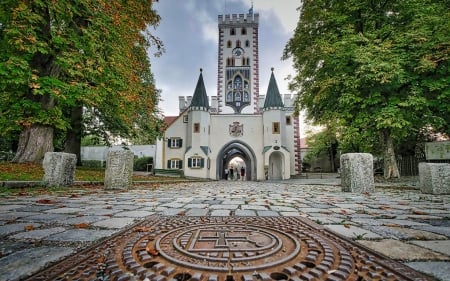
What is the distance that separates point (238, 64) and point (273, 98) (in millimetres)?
10882

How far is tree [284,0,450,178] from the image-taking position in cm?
942

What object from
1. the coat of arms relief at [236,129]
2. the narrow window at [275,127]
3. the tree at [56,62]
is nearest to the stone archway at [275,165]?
the narrow window at [275,127]

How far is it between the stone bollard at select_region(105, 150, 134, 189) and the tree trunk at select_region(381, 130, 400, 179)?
460 inches

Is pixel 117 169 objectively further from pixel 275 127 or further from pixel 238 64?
pixel 238 64

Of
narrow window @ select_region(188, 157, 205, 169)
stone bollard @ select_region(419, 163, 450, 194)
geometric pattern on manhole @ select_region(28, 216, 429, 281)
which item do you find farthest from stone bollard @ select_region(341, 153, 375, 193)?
narrow window @ select_region(188, 157, 205, 169)

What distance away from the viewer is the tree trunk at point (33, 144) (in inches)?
326

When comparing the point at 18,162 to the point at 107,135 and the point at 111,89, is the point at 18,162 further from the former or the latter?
the point at 107,135

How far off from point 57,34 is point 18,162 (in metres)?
4.47

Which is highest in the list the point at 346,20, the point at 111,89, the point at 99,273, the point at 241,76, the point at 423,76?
the point at 241,76

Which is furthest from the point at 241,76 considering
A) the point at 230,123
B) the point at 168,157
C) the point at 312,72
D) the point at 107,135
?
the point at 107,135

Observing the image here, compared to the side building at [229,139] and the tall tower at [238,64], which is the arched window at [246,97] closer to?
the tall tower at [238,64]

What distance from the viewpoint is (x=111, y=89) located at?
318 inches

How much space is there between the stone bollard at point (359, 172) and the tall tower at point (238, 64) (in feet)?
81.6

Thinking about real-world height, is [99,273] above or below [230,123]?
below
